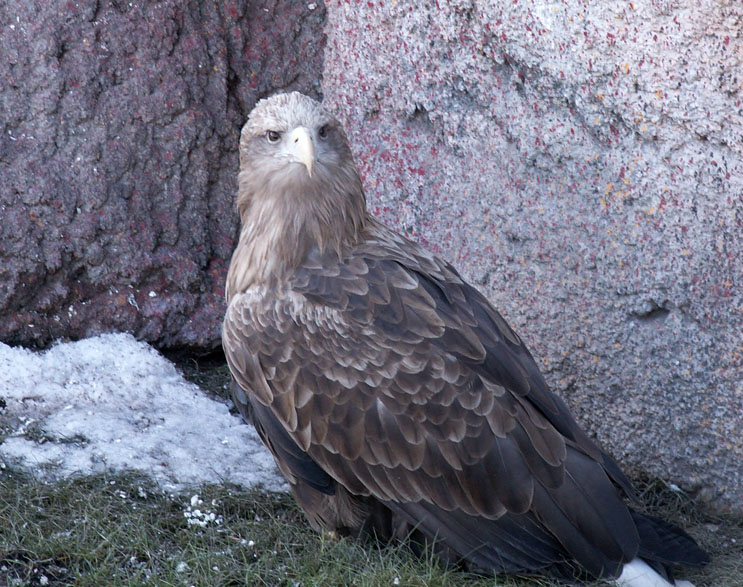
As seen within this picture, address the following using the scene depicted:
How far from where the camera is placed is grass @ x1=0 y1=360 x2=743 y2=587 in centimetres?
335

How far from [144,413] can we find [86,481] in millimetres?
546

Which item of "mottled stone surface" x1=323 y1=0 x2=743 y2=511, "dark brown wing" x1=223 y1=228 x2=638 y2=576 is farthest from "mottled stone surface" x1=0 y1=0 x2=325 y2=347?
"dark brown wing" x1=223 y1=228 x2=638 y2=576

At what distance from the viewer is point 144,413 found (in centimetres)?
435

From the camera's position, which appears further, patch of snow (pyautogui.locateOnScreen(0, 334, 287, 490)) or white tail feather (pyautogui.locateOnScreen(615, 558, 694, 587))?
patch of snow (pyautogui.locateOnScreen(0, 334, 287, 490))

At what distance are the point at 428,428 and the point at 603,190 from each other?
47.7 inches

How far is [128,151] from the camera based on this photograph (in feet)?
14.9

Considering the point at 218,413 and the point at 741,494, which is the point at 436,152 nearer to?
the point at 218,413

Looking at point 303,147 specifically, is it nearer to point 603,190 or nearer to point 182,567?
point 603,190

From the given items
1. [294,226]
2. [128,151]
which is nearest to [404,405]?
[294,226]

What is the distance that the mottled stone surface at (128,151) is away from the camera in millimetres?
4395

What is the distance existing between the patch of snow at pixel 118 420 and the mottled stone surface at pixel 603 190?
3.91ft

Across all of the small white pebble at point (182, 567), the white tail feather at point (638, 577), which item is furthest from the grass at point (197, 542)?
the white tail feather at point (638, 577)

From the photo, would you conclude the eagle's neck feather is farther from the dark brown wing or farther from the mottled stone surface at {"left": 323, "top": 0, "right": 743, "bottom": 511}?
the mottled stone surface at {"left": 323, "top": 0, "right": 743, "bottom": 511}

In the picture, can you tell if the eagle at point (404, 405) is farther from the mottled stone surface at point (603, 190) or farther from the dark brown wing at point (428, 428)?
the mottled stone surface at point (603, 190)
